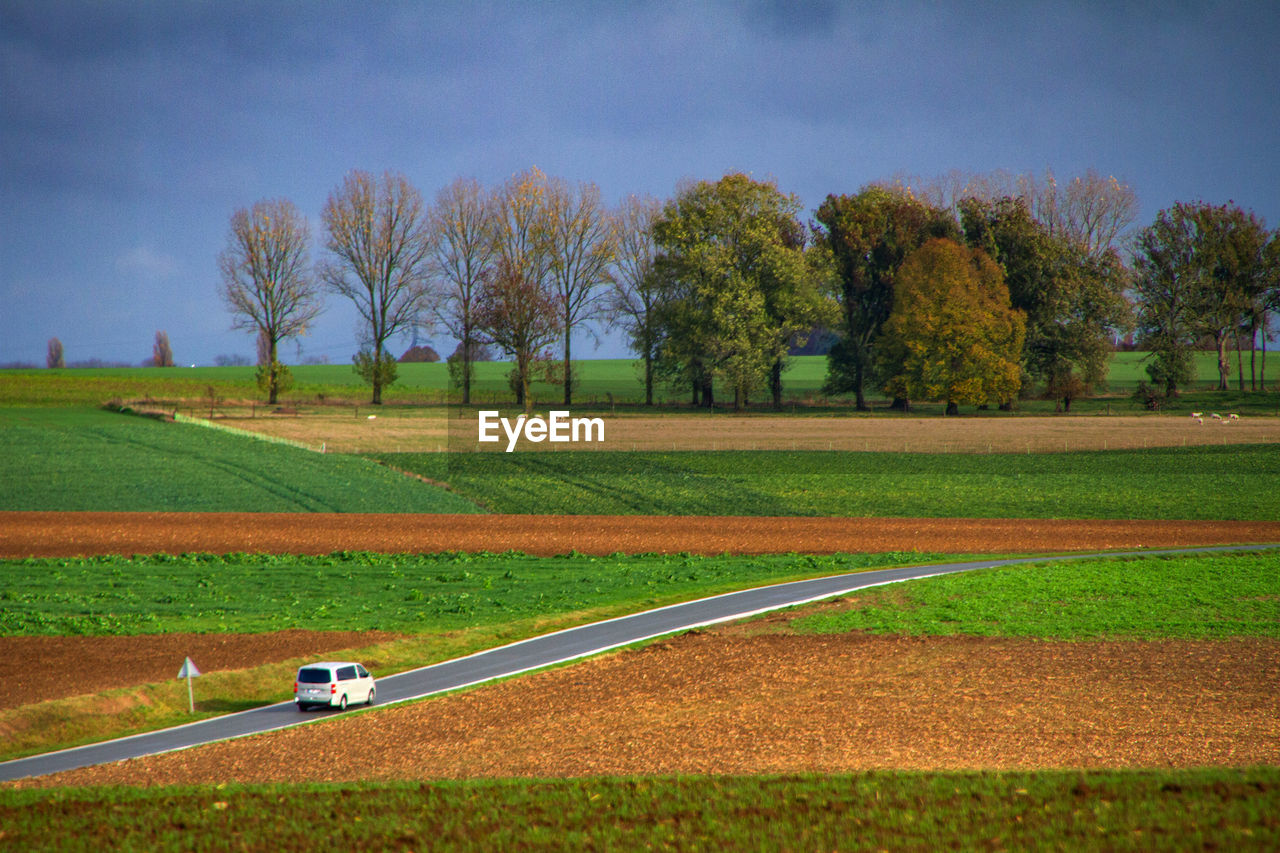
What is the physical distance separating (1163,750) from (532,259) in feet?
257

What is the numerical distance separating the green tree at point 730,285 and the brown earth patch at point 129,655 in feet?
170

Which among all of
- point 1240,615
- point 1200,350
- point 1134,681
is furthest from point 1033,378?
point 1134,681

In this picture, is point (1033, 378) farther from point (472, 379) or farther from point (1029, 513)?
point (472, 379)

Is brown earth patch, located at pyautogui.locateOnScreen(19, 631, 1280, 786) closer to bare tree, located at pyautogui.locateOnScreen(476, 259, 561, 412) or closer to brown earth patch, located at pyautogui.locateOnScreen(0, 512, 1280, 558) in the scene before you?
brown earth patch, located at pyautogui.locateOnScreen(0, 512, 1280, 558)

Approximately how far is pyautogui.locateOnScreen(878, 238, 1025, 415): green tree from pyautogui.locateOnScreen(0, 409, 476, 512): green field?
39714 millimetres

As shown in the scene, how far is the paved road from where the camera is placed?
1410cm

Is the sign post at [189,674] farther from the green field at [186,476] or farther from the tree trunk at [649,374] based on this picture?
the tree trunk at [649,374]

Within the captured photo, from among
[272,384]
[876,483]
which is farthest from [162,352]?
[876,483]

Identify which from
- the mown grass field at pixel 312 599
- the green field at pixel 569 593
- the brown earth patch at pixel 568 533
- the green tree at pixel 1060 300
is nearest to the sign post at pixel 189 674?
the mown grass field at pixel 312 599

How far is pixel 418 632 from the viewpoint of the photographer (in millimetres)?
21516

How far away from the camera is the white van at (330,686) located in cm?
1569

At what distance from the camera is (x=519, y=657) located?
19.4 m

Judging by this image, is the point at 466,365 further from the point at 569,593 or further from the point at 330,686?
the point at 330,686

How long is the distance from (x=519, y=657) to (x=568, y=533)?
1765 cm
